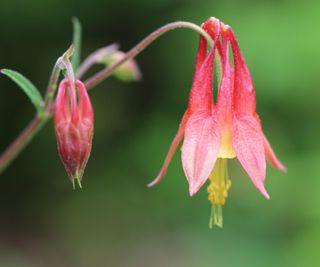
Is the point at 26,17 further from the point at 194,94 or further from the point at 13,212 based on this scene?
the point at 194,94

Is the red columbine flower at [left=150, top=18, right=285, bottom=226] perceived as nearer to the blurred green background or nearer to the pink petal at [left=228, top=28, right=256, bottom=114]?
the pink petal at [left=228, top=28, right=256, bottom=114]

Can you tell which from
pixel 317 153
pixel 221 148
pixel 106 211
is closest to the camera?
pixel 221 148

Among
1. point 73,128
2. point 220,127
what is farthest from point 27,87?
point 220,127

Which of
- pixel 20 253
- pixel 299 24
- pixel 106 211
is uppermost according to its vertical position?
pixel 299 24

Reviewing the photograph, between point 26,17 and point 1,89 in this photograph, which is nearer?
point 26,17

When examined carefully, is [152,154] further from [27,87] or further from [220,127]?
[220,127]

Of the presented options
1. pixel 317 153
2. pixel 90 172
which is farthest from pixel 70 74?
pixel 90 172
